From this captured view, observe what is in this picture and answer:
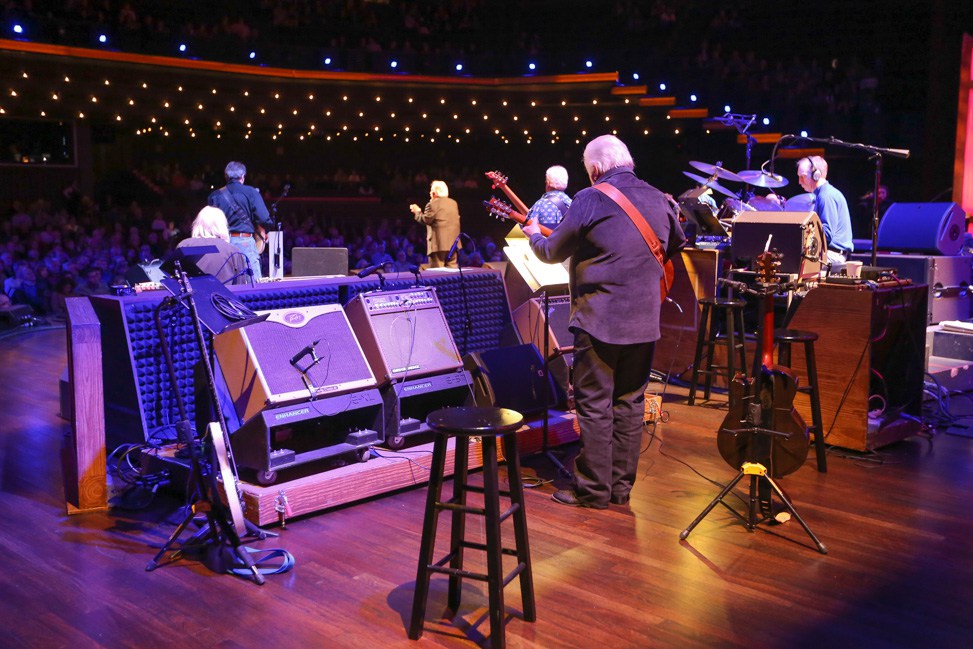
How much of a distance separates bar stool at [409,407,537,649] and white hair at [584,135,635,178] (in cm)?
144

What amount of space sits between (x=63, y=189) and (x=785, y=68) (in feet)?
39.1

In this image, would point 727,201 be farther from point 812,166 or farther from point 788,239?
point 788,239

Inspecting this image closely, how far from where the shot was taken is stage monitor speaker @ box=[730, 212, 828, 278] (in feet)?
15.0

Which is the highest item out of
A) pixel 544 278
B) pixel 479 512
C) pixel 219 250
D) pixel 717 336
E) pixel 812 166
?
pixel 812 166

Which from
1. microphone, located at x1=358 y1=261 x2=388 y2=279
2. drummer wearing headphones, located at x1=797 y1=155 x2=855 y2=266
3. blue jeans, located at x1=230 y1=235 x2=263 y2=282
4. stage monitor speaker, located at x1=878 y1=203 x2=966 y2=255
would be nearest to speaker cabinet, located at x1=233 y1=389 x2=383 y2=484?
microphone, located at x1=358 y1=261 x2=388 y2=279

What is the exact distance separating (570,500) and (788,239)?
1886 mm

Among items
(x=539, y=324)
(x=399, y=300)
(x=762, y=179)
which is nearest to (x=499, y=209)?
(x=399, y=300)

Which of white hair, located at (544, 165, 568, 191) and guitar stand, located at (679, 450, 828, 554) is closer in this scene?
guitar stand, located at (679, 450, 828, 554)

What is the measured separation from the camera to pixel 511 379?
14.5 ft

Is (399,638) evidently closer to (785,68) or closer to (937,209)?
(937,209)

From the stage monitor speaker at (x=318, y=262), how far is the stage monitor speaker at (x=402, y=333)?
821mm

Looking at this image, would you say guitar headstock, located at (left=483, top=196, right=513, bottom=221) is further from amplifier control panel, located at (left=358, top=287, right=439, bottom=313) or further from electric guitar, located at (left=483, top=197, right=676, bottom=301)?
amplifier control panel, located at (left=358, top=287, right=439, bottom=313)

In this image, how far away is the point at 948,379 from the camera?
5.87m

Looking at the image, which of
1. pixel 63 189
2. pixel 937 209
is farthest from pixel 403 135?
pixel 937 209
